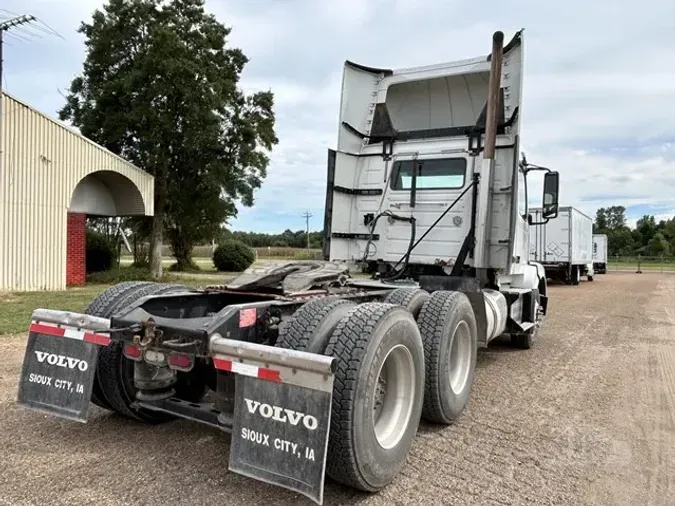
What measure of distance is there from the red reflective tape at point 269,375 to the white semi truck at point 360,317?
0.05 ft

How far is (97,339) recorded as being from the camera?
3.39 meters

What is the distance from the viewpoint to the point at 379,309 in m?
3.26

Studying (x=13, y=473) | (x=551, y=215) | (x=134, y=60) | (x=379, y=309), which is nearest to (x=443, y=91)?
(x=551, y=215)

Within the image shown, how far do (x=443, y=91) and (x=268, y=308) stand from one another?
4863mm

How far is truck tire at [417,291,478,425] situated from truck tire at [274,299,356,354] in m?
1.09

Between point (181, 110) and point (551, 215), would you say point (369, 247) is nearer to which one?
point (551, 215)

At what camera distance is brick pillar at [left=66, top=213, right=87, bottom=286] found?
53.4 feet

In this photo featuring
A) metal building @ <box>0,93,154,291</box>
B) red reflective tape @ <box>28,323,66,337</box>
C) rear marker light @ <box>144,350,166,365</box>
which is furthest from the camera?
metal building @ <box>0,93,154,291</box>

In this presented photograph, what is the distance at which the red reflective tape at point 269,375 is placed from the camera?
269 cm

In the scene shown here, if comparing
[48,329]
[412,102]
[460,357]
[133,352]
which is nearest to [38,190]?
[412,102]

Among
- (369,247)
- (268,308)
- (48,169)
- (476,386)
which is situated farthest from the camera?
(48,169)

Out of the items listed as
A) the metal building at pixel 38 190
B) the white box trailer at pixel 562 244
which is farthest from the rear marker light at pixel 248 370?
the white box trailer at pixel 562 244

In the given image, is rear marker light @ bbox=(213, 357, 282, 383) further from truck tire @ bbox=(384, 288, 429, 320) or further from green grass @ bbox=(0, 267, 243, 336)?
green grass @ bbox=(0, 267, 243, 336)

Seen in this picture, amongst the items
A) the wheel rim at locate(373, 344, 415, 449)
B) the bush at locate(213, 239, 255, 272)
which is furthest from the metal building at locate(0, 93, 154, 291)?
the wheel rim at locate(373, 344, 415, 449)
